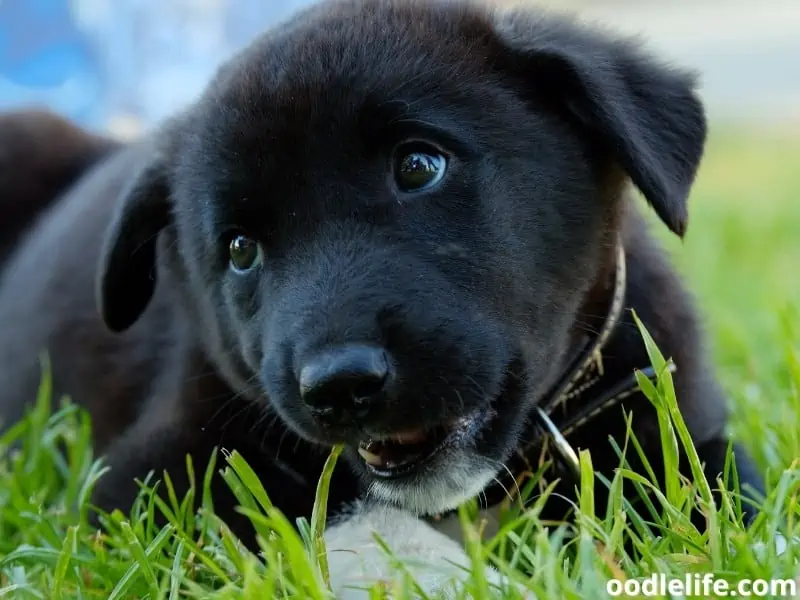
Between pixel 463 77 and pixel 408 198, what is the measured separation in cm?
29

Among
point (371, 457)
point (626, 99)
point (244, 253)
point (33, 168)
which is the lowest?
point (33, 168)

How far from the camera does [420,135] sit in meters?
1.85

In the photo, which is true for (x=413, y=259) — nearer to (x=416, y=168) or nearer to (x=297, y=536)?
(x=416, y=168)

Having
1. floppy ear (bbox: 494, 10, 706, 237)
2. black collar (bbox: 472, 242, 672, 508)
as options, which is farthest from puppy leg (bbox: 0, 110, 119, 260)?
black collar (bbox: 472, 242, 672, 508)

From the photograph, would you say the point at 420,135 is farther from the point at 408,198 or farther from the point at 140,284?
the point at 140,284

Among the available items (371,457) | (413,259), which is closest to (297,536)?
(371,457)

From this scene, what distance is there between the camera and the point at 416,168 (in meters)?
1.84

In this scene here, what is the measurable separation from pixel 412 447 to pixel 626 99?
0.72 meters

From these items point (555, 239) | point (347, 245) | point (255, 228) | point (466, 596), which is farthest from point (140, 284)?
point (466, 596)

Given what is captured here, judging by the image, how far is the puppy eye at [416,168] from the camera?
184 centimetres

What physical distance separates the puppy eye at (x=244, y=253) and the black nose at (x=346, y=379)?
1.38 feet

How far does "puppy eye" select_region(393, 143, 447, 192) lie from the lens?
1.84 metres

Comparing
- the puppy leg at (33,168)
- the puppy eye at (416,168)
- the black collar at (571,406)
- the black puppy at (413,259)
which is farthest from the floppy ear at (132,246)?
the puppy leg at (33,168)

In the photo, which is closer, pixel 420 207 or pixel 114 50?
pixel 420 207
